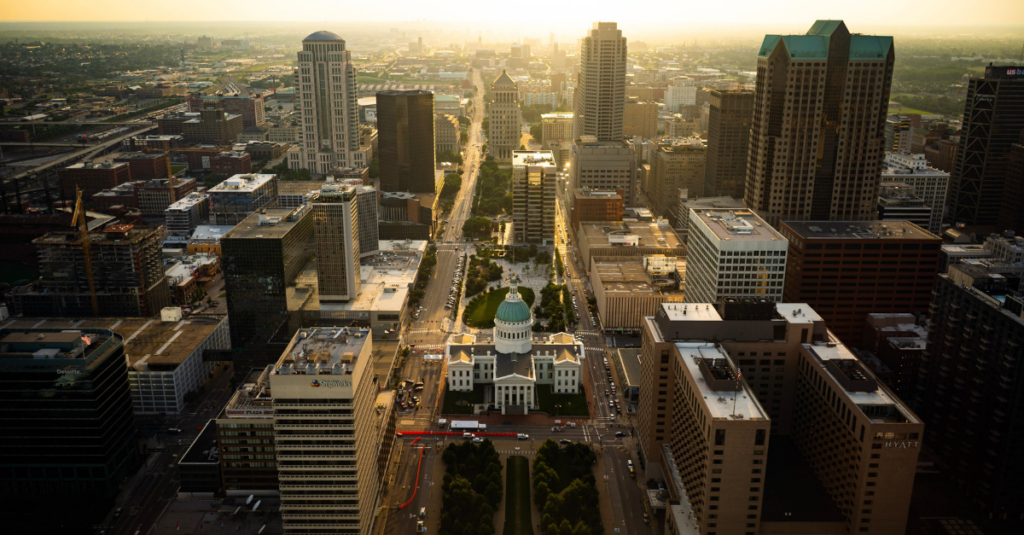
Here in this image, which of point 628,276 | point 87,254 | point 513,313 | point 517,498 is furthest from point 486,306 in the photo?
point 87,254

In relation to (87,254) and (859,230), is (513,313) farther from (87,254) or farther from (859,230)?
(87,254)

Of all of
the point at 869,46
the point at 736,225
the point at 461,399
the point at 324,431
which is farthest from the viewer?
the point at 869,46

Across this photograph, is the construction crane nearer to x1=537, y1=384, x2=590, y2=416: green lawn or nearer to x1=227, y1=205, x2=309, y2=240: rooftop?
x1=227, y1=205, x2=309, y2=240: rooftop

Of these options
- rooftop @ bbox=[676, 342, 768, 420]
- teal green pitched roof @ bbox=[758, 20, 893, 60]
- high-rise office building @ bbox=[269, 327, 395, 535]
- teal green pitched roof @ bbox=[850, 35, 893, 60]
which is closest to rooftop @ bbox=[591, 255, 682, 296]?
teal green pitched roof @ bbox=[758, 20, 893, 60]

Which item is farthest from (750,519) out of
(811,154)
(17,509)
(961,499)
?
(17,509)

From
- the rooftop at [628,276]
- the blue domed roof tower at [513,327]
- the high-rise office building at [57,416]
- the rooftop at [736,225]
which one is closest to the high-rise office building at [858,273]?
the rooftop at [736,225]

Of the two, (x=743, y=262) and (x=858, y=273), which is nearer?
(x=743, y=262)

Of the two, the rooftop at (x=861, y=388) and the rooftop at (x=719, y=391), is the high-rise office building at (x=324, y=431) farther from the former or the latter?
the rooftop at (x=861, y=388)
